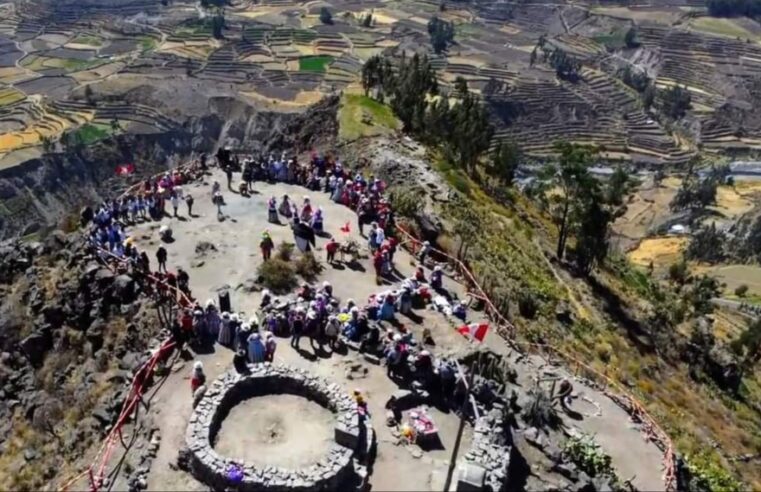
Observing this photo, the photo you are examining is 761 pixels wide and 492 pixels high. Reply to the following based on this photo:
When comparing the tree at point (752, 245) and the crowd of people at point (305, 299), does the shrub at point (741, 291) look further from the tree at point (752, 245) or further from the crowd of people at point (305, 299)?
the crowd of people at point (305, 299)

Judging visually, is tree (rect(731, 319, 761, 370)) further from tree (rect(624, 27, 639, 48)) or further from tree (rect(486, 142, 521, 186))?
tree (rect(624, 27, 639, 48))

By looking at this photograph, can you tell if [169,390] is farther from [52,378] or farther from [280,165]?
[280,165]

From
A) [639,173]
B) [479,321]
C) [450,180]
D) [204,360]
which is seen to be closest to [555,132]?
[639,173]

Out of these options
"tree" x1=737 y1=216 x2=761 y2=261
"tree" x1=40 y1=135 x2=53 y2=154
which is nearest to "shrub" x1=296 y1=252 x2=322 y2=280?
"tree" x1=40 y1=135 x2=53 y2=154

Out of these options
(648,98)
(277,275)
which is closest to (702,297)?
(277,275)

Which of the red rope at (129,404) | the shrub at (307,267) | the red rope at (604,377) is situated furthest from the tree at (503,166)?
the red rope at (129,404)

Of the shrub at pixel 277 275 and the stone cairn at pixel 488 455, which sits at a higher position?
the stone cairn at pixel 488 455
